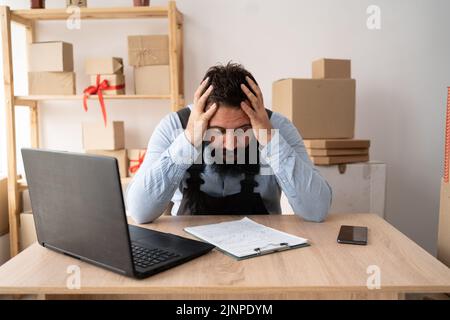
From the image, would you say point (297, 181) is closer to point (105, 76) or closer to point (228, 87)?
point (228, 87)

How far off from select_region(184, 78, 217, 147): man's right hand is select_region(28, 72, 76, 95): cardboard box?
1381 millimetres

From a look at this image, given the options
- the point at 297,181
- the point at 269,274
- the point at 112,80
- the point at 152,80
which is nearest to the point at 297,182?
the point at 297,181

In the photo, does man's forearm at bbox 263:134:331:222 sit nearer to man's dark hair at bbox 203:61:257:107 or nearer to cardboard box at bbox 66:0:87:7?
man's dark hair at bbox 203:61:257:107

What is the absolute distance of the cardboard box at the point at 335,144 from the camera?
229cm

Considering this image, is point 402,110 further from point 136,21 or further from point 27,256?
point 27,256

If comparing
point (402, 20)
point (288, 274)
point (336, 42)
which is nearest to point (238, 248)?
point (288, 274)

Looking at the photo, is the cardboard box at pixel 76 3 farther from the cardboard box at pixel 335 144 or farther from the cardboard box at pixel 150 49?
the cardboard box at pixel 335 144

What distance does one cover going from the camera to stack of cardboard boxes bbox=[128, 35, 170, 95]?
7.97ft

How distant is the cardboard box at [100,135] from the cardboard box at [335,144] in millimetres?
1094

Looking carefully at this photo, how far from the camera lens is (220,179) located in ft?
5.21

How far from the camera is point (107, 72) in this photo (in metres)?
2.48

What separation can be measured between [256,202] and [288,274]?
0.65 meters

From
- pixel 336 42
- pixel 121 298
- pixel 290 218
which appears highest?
pixel 336 42

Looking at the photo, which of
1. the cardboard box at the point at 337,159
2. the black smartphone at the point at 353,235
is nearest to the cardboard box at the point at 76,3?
the cardboard box at the point at 337,159
